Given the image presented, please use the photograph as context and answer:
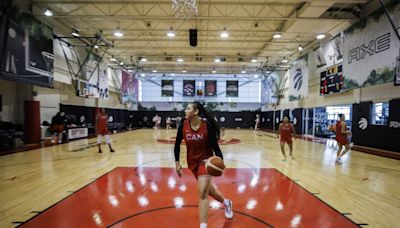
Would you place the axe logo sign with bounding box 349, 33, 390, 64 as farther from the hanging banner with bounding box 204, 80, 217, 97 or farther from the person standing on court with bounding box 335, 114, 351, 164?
the hanging banner with bounding box 204, 80, 217, 97

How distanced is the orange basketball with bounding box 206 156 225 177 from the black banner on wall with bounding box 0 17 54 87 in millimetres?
9760

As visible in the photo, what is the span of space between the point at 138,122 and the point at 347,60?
77.8 ft

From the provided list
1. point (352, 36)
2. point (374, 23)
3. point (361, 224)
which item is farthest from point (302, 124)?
point (361, 224)

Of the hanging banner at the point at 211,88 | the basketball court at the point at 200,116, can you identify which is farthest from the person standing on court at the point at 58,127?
the hanging banner at the point at 211,88

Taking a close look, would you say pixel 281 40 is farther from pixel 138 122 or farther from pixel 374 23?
pixel 138 122

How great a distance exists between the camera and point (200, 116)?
11.3 feet

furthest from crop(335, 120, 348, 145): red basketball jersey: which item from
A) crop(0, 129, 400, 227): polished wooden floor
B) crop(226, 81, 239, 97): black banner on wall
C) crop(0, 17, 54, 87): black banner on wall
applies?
crop(226, 81, 239, 97): black banner on wall

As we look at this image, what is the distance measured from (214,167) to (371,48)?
39.5 feet

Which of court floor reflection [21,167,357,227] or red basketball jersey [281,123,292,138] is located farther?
red basketball jersey [281,123,292,138]

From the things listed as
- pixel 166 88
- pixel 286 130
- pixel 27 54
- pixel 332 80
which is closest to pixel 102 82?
pixel 27 54

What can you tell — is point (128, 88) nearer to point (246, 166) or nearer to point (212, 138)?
point (246, 166)

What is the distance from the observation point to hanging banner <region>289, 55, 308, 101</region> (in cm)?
1917

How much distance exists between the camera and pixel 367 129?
1200 centimetres

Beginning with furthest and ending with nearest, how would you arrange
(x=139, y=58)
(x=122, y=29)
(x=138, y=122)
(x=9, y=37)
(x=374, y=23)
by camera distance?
(x=138, y=122)
(x=139, y=58)
(x=122, y=29)
(x=374, y=23)
(x=9, y=37)
